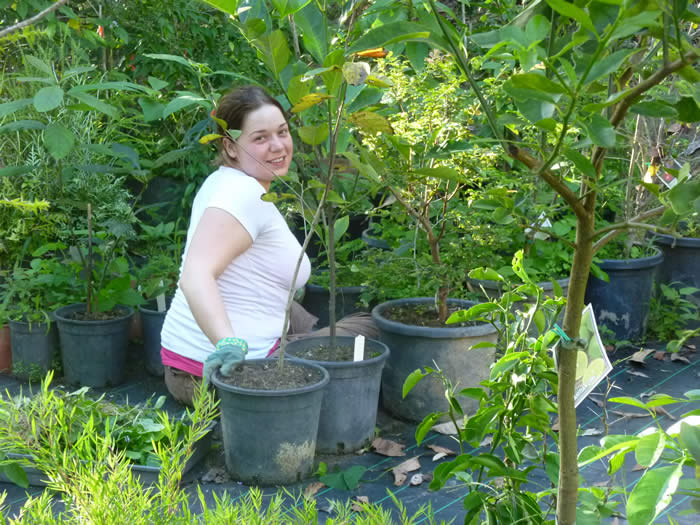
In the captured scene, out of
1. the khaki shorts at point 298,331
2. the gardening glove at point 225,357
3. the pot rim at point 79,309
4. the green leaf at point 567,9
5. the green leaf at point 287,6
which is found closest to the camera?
the green leaf at point 567,9

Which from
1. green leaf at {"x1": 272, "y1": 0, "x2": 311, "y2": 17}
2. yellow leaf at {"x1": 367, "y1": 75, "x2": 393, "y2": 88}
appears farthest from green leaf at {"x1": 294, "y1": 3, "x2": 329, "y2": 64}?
yellow leaf at {"x1": 367, "y1": 75, "x2": 393, "y2": 88}

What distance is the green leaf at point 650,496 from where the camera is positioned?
65cm

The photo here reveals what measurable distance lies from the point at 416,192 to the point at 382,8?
1.48 meters

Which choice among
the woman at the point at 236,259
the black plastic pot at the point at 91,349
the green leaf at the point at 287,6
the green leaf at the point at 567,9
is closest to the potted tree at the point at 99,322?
the black plastic pot at the point at 91,349

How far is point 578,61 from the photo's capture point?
2.43 feet

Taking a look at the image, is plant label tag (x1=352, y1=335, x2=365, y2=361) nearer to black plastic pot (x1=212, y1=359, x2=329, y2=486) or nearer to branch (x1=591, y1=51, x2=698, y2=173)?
black plastic pot (x1=212, y1=359, x2=329, y2=486)

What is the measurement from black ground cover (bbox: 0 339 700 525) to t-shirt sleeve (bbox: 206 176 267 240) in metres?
0.84

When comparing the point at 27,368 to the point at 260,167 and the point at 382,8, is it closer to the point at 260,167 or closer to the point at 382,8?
the point at 260,167

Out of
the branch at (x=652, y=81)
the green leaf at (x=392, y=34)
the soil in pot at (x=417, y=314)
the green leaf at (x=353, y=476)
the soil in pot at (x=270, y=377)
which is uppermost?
the green leaf at (x=392, y=34)

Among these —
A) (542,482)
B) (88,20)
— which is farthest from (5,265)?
(542,482)

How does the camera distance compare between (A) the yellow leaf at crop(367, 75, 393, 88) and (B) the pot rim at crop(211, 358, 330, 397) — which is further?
(B) the pot rim at crop(211, 358, 330, 397)

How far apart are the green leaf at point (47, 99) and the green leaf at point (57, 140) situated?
1.14ft

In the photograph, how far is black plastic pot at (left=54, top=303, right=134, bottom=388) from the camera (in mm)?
3396

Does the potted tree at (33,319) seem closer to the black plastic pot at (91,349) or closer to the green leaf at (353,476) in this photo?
the black plastic pot at (91,349)
